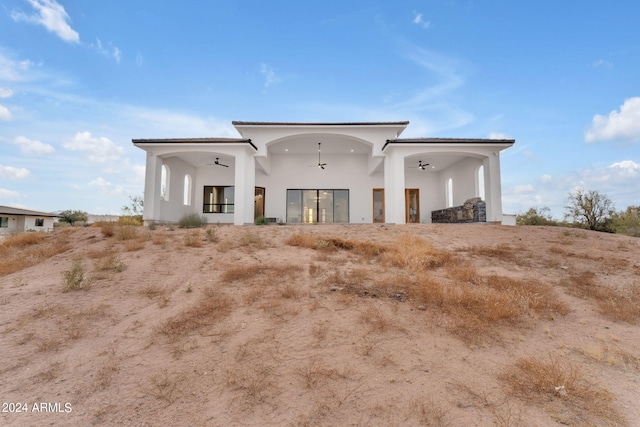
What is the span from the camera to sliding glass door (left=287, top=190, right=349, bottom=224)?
55.1ft

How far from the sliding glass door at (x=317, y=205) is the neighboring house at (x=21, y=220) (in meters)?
25.9

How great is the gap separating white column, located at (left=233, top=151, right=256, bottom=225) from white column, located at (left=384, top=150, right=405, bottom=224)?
22.0 feet

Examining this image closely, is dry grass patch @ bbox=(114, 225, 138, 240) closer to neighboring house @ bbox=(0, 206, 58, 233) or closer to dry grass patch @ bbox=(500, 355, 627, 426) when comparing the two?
dry grass patch @ bbox=(500, 355, 627, 426)

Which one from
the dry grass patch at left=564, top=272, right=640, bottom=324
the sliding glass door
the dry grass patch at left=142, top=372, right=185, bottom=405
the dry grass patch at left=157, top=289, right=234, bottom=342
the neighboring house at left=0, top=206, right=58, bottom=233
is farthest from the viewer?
the neighboring house at left=0, top=206, right=58, bottom=233

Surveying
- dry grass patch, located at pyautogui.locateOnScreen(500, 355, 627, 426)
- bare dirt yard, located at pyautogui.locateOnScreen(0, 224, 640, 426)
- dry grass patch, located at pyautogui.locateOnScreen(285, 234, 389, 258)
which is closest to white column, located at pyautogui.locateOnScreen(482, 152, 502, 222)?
bare dirt yard, located at pyautogui.locateOnScreen(0, 224, 640, 426)

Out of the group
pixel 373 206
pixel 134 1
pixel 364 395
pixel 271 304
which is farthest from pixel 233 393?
pixel 373 206

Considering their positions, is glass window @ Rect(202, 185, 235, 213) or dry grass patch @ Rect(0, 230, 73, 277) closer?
dry grass patch @ Rect(0, 230, 73, 277)

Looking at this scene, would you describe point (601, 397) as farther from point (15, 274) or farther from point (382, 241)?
point (15, 274)

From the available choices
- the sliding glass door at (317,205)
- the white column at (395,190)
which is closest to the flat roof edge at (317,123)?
the white column at (395,190)

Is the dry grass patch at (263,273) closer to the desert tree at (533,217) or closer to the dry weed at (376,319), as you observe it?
the dry weed at (376,319)

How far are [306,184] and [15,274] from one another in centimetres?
1275

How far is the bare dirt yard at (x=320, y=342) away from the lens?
90.0 inches

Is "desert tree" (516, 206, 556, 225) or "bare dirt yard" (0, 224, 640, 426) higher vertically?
"desert tree" (516, 206, 556, 225)

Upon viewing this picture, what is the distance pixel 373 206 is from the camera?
660 inches
